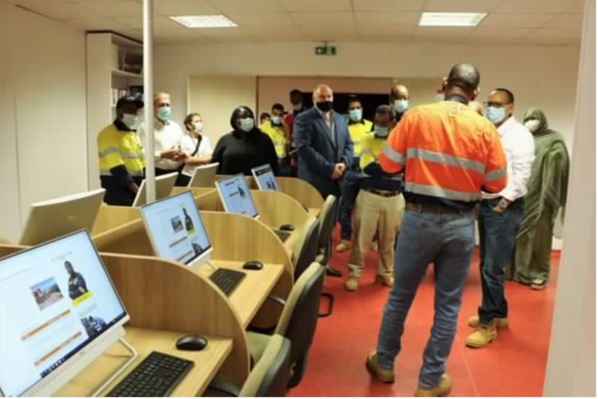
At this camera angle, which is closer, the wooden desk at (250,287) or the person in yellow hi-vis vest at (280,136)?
the wooden desk at (250,287)

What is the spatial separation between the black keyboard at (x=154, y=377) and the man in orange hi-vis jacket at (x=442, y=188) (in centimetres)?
126

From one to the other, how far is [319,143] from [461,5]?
5.63 ft

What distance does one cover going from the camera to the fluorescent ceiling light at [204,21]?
485 centimetres

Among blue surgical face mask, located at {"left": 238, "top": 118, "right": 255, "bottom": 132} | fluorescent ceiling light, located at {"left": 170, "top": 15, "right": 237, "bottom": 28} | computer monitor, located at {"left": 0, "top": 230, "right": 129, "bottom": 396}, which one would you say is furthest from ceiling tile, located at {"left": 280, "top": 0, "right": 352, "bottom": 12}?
computer monitor, located at {"left": 0, "top": 230, "right": 129, "bottom": 396}

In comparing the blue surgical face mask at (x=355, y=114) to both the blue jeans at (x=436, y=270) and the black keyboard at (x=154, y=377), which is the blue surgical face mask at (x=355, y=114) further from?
the black keyboard at (x=154, y=377)

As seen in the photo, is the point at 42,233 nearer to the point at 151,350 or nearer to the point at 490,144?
the point at 151,350

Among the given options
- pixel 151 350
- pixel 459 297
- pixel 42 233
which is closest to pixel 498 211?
pixel 459 297

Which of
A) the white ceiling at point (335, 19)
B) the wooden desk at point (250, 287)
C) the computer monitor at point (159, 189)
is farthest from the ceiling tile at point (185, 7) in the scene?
the wooden desk at point (250, 287)

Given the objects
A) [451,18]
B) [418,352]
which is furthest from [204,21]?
[418,352]

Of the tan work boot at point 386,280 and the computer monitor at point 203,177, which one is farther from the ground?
the computer monitor at point 203,177

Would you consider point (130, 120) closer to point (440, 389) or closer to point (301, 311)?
point (301, 311)

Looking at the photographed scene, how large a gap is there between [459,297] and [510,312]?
5.42 ft

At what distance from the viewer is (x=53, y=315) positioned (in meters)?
1.23

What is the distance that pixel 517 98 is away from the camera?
5.68 meters
